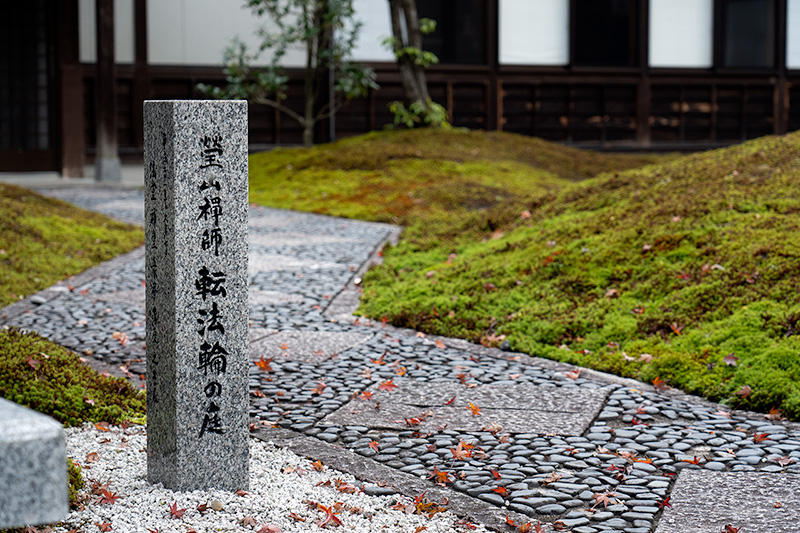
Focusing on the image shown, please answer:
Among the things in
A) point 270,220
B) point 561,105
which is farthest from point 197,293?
point 561,105

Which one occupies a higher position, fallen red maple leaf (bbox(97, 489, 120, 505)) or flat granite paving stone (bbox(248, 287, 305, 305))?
flat granite paving stone (bbox(248, 287, 305, 305))

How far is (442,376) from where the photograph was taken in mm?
5359

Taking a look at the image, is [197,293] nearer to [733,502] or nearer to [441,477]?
[441,477]

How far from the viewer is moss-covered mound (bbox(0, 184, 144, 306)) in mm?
7871

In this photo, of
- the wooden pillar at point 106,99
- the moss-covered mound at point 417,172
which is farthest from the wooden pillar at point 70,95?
the moss-covered mound at point 417,172

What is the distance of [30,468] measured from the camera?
154cm

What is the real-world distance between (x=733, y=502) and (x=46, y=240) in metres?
7.45

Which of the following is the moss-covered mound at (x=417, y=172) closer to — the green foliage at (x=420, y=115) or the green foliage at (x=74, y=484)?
the green foliage at (x=420, y=115)

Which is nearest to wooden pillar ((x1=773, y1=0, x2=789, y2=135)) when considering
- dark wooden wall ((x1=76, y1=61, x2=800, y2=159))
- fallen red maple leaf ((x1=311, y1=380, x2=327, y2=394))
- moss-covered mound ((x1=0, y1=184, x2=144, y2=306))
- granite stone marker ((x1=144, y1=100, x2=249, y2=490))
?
dark wooden wall ((x1=76, y1=61, x2=800, y2=159))

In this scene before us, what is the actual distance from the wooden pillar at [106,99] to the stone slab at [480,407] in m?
11.4

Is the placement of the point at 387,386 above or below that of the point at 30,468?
below

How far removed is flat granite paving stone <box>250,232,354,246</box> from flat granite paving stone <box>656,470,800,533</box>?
21.0 ft

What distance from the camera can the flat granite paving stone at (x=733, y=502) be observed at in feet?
11.1

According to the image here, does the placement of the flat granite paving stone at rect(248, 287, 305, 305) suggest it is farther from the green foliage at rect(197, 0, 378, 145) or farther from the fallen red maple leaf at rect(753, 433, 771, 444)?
the green foliage at rect(197, 0, 378, 145)
